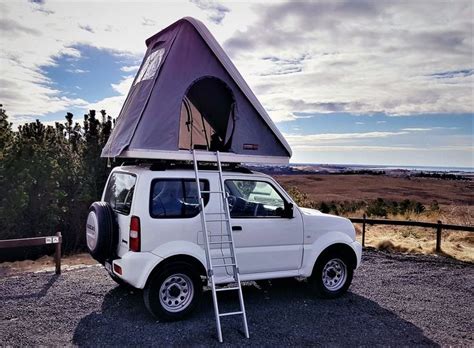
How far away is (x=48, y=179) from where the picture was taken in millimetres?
10891

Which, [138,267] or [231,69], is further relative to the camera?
[231,69]

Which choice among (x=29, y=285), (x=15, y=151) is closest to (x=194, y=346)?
(x=29, y=285)

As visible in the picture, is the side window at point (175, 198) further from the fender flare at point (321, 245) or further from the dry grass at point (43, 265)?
the dry grass at point (43, 265)

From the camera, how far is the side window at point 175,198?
557 centimetres

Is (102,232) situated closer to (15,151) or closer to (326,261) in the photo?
(326,261)

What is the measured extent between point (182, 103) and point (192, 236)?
205 cm

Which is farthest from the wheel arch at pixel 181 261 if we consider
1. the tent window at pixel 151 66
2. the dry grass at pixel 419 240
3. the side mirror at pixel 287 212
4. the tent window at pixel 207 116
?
the dry grass at pixel 419 240

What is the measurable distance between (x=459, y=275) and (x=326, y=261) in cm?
357

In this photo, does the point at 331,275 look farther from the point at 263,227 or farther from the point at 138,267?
the point at 138,267

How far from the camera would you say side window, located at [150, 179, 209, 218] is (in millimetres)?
5574

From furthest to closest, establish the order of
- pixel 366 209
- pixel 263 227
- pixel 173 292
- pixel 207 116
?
pixel 366 209 → pixel 207 116 → pixel 263 227 → pixel 173 292

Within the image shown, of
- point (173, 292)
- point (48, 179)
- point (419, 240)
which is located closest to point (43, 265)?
point (48, 179)

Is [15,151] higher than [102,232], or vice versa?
[15,151]

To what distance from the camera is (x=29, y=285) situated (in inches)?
278
